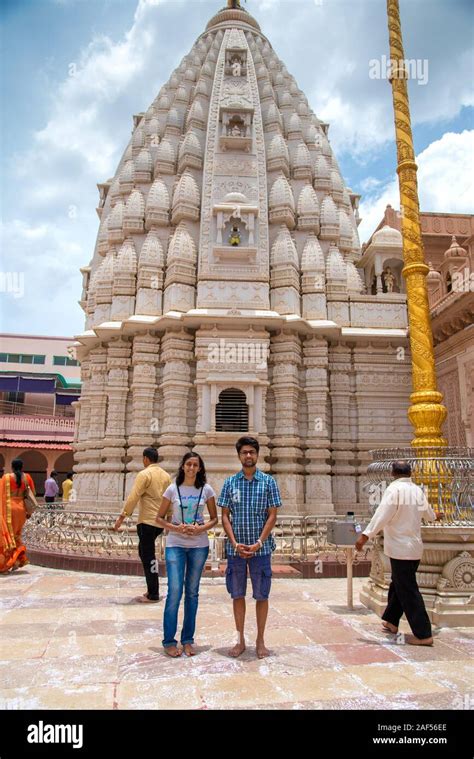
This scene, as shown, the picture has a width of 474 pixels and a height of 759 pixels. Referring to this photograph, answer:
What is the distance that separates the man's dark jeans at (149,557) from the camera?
6973 mm

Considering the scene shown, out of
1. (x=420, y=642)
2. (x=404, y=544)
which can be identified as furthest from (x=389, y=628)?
(x=404, y=544)

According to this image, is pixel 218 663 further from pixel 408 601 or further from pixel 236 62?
pixel 236 62

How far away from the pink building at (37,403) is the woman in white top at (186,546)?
64.0 feet

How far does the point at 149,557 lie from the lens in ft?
23.1

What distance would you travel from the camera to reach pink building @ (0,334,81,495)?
3234 centimetres

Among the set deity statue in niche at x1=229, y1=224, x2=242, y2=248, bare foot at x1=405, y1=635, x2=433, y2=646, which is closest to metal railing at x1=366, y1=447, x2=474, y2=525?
bare foot at x1=405, y1=635, x2=433, y2=646

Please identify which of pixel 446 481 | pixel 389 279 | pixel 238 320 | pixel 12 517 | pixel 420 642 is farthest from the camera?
pixel 389 279

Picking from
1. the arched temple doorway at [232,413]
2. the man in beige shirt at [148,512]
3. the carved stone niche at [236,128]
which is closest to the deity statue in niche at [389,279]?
the carved stone niche at [236,128]

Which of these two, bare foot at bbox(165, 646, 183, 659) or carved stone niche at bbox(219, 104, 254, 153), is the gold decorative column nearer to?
bare foot at bbox(165, 646, 183, 659)

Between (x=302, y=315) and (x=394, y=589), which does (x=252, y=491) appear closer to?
(x=394, y=589)

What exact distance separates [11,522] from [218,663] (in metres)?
5.44

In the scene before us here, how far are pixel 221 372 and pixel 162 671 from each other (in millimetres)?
11241

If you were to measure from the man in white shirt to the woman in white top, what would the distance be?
5.69ft

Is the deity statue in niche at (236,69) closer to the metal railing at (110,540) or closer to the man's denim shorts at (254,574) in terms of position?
Result: the metal railing at (110,540)
